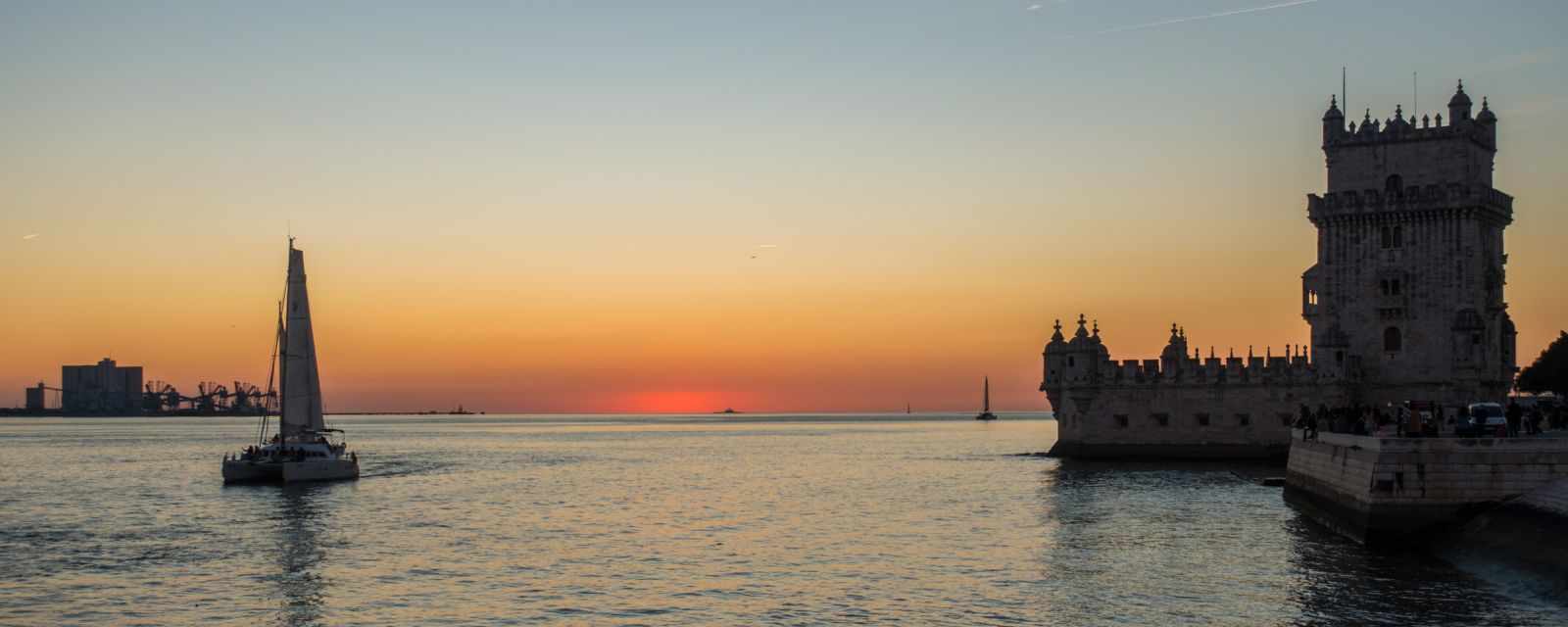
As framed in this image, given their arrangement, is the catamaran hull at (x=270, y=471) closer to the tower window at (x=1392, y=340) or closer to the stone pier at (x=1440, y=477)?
the stone pier at (x=1440, y=477)

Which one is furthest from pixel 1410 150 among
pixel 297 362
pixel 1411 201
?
pixel 297 362

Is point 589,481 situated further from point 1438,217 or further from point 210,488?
point 1438,217

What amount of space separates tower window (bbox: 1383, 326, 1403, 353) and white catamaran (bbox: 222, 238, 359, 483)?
60.3 metres

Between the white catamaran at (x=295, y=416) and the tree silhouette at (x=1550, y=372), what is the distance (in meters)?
94.7

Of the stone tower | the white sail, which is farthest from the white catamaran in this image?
the stone tower

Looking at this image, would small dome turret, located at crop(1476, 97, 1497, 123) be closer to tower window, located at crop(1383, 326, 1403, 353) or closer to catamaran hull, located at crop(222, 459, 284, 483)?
tower window, located at crop(1383, 326, 1403, 353)

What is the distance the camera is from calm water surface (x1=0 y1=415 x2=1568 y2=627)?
108 feet

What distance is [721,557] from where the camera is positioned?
43.5 metres

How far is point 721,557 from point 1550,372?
323 feet

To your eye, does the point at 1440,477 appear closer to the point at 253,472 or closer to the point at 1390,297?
the point at 1390,297

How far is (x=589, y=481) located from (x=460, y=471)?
16605mm

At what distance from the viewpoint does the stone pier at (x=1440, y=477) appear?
122 ft

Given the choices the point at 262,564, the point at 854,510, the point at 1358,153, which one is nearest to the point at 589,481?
the point at 854,510

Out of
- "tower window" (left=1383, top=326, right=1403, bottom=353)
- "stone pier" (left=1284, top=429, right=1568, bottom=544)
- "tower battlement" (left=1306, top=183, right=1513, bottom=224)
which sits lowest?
"stone pier" (left=1284, top=429, right=1568, bottom=544)
